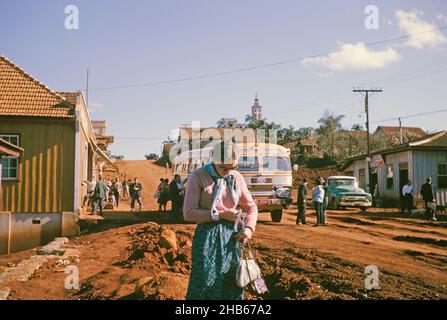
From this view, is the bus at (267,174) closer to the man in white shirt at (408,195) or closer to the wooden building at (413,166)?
the man in white shirt at (408,195)

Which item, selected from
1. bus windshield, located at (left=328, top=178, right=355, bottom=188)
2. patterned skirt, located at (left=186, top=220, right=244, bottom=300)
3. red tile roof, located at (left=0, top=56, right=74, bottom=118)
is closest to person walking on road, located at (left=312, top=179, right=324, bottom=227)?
red tile roof, located at (left=0, top=56, right=74, bottom=118)

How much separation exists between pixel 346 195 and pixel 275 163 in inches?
382

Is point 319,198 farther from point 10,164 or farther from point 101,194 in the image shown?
point 10,164

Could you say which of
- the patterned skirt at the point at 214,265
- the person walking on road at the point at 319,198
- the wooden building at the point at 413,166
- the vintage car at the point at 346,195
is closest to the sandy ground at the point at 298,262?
the person walking on road at the point at 319,198

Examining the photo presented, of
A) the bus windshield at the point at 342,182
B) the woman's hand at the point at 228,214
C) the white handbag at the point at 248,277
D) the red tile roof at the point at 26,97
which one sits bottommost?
the white handbag at the point at 248,277

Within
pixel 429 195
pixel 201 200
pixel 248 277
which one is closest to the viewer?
pixel 248 277

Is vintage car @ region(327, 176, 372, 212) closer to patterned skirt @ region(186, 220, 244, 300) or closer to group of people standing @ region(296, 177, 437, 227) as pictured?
group of people standing @ region(296, 177, 437, 227)

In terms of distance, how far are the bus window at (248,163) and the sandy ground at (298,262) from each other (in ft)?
6.73

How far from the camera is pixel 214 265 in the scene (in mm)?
4199

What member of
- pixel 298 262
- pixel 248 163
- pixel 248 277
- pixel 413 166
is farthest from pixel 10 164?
pixel 413 166

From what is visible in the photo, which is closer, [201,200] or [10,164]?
[201,200]

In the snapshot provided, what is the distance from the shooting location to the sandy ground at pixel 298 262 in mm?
7195

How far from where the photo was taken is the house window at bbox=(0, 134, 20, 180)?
15.9 meters
